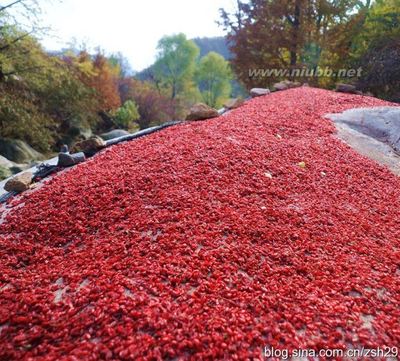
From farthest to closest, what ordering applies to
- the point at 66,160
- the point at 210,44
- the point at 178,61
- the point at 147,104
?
the point at 210,44
the point at 178,61
the point at 147,104
the point at 66,160

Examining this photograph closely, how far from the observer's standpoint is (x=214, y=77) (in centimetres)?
4322

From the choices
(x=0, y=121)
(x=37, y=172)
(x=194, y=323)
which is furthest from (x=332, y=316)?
(x=0, y=121)

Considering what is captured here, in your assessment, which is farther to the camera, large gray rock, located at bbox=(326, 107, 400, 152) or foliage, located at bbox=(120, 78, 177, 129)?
foliage, located at bbox=(120, 78, 177, 129)

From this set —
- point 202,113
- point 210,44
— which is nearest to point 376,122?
point 202,113

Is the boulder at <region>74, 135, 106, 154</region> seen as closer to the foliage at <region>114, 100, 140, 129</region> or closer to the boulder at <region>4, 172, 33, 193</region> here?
the boulder at <region>4, 172, 33, 193</region>

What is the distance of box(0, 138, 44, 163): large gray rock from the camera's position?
1289 cm

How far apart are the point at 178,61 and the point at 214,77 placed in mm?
5640

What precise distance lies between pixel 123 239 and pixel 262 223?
5.27 feet

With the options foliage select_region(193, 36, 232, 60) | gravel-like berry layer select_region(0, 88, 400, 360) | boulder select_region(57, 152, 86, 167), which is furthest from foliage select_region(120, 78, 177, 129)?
foliage select_region(193, 36, 232, 60)

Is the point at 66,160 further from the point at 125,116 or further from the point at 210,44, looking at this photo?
the point at 210,44

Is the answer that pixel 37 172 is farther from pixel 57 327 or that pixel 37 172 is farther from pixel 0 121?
pixel 0 121

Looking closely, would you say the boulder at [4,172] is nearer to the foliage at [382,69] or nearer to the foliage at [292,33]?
the foliage at [292,33]

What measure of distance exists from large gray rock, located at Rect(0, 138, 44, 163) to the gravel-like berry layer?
31.0 feet

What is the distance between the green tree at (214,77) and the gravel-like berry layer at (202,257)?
3855cm
